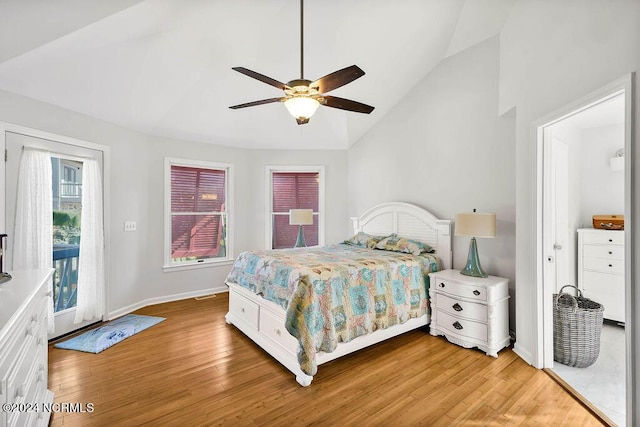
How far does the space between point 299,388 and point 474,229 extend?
83.6 inches

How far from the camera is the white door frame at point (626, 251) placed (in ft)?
5.00

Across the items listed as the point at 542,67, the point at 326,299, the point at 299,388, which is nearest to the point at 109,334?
the point at 299,388

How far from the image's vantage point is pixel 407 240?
359 centimetres

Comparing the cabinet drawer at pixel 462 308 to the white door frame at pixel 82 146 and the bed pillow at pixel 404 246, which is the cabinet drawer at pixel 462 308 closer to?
the bed pillow at pixel 404 246

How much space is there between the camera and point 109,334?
10.0 ft

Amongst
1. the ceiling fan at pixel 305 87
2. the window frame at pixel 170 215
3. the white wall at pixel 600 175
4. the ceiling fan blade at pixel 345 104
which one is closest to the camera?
the ceiling fan at pixel 305 87

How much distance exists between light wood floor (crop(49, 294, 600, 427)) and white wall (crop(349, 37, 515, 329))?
3.60ft

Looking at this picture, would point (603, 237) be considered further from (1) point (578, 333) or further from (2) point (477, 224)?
(2) point (477, 224)

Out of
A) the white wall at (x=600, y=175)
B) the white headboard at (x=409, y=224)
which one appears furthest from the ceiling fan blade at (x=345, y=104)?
the white wall at (x=600, y=175)

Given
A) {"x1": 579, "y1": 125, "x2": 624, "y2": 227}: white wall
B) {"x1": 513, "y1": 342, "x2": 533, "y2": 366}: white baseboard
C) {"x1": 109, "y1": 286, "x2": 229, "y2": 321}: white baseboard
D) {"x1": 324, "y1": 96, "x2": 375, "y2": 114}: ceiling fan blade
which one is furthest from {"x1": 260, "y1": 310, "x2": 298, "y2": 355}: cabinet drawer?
{"x1": 579, "y1": 125, "x2": 624, "y2": 227}: white wall

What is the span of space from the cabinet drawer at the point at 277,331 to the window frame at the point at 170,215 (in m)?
2.22

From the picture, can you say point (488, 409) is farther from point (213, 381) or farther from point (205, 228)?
point (205, 228)

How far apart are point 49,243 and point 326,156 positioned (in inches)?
153

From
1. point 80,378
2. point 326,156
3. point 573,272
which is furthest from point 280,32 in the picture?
point 573,272
